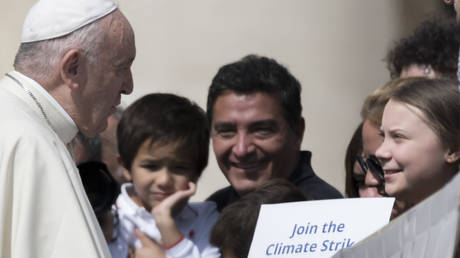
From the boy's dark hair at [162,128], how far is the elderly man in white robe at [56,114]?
0.89 m

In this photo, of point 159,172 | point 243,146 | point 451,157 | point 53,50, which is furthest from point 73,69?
point 451,157

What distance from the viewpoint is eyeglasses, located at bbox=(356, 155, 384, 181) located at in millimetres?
3973

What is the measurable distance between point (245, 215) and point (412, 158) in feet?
2.78

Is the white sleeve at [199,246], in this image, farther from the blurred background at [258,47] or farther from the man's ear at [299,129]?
the blurred background at [258,47]

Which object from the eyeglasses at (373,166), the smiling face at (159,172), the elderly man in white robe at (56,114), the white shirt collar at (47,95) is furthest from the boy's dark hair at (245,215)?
the white shirt collar at (47,95)

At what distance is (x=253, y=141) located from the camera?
15.1 ft

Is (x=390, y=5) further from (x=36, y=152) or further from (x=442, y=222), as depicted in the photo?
(x=442, y=222)

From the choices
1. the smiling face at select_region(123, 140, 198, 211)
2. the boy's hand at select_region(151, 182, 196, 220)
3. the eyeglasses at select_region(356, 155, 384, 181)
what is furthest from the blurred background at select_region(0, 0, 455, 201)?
the eyeglasses at select_region(356, 155, 384, 181)

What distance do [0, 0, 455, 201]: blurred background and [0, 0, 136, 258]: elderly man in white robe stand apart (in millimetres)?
2676

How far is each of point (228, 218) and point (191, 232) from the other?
0.31 m

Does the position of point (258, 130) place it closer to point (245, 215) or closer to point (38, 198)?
point (245, 215)

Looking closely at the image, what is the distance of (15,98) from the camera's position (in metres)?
3.39

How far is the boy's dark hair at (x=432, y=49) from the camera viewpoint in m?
4.59

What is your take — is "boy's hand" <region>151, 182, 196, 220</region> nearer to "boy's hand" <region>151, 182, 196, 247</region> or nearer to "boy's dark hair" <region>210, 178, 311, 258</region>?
"boy's hand" <region>151, 182, 196, 247</region>
